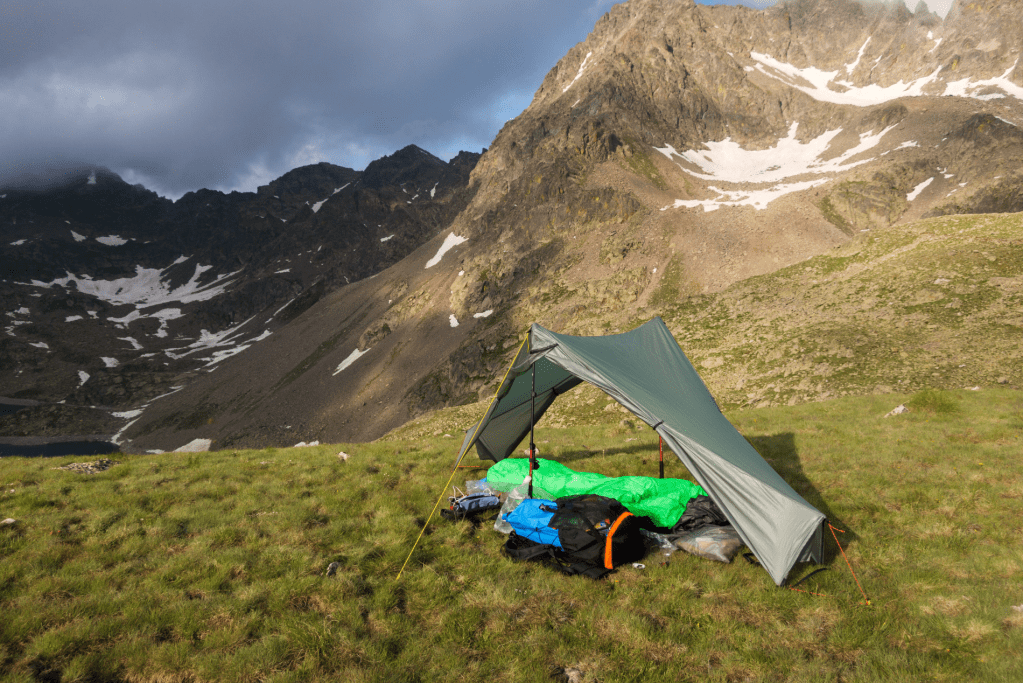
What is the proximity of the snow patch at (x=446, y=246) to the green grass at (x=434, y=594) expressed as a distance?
295 ft

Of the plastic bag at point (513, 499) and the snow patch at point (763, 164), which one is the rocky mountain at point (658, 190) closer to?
the snow patch at point (763, 164)

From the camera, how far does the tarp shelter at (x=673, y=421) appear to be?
275 inches

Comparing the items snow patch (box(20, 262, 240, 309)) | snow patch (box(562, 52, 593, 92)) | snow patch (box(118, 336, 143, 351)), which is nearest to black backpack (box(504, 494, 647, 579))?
snow patch (box(562, 52, 593, 92))

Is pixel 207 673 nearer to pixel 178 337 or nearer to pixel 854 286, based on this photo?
pixel 854 286

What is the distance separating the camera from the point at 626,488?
884 centimetres

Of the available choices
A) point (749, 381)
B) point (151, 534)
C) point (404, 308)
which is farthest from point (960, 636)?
point (404, 308)

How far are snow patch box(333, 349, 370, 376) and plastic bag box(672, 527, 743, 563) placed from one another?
3185 inches

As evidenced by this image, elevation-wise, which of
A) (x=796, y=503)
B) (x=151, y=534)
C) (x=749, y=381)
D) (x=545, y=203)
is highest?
(x=545, y=203)

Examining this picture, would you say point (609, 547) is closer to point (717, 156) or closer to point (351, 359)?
point (351, 359)

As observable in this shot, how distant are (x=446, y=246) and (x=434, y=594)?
9993 centimetres

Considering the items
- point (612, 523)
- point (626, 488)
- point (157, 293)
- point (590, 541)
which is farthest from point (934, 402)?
point (157, 293)

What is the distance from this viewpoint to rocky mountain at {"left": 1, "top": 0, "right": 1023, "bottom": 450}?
57.4 meters

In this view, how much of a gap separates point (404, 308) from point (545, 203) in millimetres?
34998

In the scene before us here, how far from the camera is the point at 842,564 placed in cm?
716
